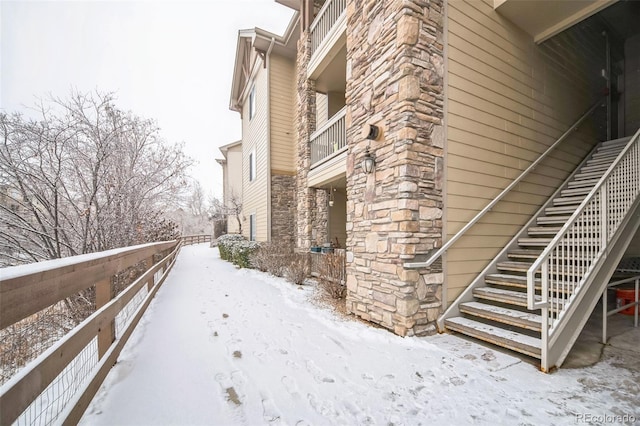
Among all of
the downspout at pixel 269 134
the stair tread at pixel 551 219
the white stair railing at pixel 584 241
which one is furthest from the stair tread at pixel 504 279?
the downspout at pixel 269 134

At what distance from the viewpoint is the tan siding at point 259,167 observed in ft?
33.6

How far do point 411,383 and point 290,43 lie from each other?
36.2ft

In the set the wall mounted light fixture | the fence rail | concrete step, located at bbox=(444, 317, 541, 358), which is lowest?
the fence rail

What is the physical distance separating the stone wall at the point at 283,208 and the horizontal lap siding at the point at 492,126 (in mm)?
6642

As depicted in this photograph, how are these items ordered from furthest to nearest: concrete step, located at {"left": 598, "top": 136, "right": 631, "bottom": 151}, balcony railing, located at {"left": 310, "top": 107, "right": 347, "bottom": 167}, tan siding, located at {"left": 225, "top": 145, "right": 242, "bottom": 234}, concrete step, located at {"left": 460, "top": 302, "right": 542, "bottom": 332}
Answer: tan siding, located at {"left": 225, "top": 145, "right": 242, "bottom": 234}, balcony railing, located at {"left": 310, "top": 107, "right": 347, "bottom": 167}, concrete step, located at {"left": 598, "top": 136, "right": 631, "bottom": 151}, concrete step, located at {"left": 460, "top": 302, "right": 542, "bottom": 332}

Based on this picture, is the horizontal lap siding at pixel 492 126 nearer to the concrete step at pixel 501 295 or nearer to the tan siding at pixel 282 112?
the concrete step at pixel 501 295

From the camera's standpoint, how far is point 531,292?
243 centimetres

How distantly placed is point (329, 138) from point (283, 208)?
12.3ft

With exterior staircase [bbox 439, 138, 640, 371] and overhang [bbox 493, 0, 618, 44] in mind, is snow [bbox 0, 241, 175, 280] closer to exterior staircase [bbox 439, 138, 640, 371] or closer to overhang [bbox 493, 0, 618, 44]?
exterior staircase [bbox 439, 138, 640, 371]

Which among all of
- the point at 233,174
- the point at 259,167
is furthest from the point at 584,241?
the point at 233,174

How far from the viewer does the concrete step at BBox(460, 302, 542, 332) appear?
9.67ft

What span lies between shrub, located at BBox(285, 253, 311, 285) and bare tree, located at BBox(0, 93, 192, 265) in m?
3.40

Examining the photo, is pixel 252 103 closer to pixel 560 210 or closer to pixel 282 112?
pixel 282 112

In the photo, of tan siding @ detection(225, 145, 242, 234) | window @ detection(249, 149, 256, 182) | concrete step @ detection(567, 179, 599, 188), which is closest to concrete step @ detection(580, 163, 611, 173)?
concrete step @ detection(567, 179, 599, 188)
